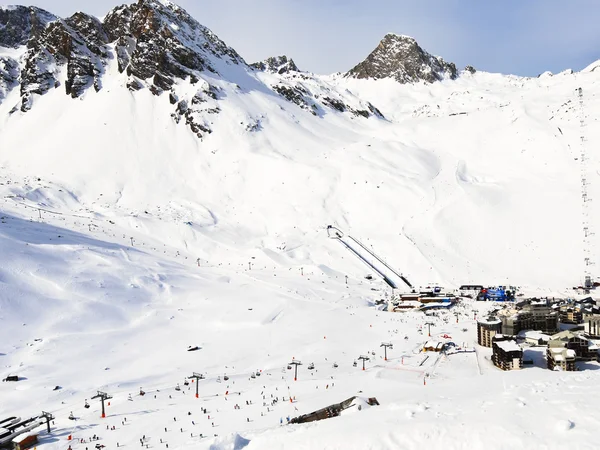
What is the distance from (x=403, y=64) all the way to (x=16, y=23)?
439 ft

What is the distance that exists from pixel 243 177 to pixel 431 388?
219 feet

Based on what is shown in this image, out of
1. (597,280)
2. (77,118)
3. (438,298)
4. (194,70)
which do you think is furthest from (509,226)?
(77,118)

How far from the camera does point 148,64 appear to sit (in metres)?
110

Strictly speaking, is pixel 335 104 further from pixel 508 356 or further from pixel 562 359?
pixel 562 359

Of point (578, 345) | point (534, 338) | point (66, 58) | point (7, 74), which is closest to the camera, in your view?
point (578, 345)

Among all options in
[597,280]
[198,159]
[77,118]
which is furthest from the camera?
[77,118]

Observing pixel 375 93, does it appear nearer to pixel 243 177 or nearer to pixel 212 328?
pixel 243 177

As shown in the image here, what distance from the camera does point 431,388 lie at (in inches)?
1042

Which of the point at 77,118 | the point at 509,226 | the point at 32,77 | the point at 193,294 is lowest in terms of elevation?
the point at 193,294

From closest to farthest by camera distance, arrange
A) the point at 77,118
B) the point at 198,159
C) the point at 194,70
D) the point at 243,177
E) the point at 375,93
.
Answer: the point at 243,177, the point at 198,159, the point at 77,118, the point at 194,70, the point at 375,93

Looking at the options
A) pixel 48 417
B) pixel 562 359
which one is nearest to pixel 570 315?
pixel 562 359

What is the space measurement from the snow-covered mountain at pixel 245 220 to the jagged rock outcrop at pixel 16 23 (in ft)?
2.41

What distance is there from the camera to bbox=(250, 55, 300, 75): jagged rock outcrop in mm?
173000

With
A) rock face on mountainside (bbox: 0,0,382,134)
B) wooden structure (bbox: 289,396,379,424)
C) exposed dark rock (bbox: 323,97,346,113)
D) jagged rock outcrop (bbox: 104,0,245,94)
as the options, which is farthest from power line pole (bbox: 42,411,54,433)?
exposed dark rock (bbox: 323,97,346,113)
